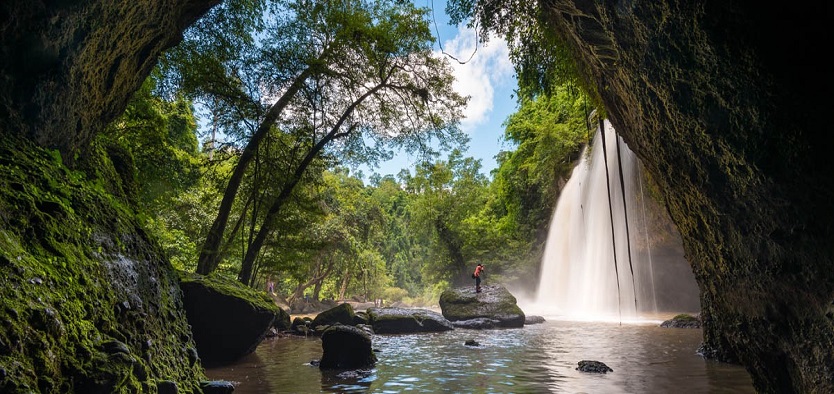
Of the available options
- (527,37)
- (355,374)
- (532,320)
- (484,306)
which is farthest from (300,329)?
(527,37)

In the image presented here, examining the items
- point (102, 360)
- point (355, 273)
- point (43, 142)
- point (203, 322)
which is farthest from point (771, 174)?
point (355, 273)

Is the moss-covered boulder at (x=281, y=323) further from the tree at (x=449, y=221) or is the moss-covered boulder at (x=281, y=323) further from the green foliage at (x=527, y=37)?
the tree at (x=449, y=221)

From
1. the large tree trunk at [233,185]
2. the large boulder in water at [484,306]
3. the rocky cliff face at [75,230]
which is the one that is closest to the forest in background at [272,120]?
the large tree trunk at [233,185]

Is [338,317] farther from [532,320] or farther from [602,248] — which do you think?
[602,248]

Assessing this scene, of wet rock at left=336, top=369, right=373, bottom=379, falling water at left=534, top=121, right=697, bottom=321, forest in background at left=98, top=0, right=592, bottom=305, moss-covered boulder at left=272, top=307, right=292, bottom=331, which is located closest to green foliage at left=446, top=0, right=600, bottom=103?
forest in background at left=98, top=0, right=592, bottom=305

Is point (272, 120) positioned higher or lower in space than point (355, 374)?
higher

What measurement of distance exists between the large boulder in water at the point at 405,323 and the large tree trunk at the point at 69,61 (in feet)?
35.0

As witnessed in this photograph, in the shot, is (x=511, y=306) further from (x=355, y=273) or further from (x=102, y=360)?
(x=355, y=273)

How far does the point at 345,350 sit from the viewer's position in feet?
25.0

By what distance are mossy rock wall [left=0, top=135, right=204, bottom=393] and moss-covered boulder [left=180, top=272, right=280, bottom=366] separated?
127 inches

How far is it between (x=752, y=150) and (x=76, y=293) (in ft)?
15.3

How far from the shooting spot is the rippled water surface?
19.2 ft

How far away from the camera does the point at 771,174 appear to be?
291 centimetres

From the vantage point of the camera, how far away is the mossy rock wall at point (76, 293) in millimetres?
2475
